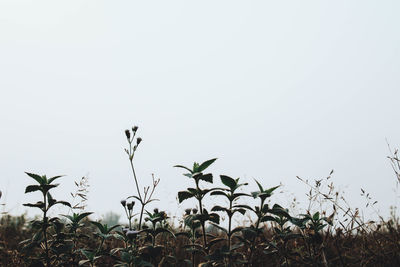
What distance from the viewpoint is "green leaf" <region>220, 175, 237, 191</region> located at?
8.89 feet

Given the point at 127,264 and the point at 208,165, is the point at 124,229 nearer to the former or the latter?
the point at 127,264

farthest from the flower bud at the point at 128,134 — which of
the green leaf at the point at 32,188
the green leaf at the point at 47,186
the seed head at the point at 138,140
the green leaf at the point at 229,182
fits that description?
the green leaf at the point at 229,182

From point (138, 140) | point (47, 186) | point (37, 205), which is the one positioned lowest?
point (37, 205)

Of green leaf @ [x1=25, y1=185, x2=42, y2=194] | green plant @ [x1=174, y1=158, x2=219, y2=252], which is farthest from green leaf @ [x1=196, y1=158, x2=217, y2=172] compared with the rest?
green leaf @ [x1=25, y1=185, x2=42, y2=194]

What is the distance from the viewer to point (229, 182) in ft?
8.94

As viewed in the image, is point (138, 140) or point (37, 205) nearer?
point (37, 205)

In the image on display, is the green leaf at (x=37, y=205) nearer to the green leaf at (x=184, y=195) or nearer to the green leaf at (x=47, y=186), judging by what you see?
the green leaf at (x=47, y=186)

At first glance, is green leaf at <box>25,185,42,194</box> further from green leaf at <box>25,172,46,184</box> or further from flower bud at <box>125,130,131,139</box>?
flower bud at <box>125,130,131,139</box>

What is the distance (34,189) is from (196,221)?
4.47 ft

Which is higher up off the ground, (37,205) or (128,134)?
(128,134)

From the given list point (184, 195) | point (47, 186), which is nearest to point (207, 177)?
point (184, 195)

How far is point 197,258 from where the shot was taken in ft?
14.4

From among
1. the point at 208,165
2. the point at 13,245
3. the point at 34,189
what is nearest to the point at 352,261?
the point at 208,165

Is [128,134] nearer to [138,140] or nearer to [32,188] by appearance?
[138,140]
